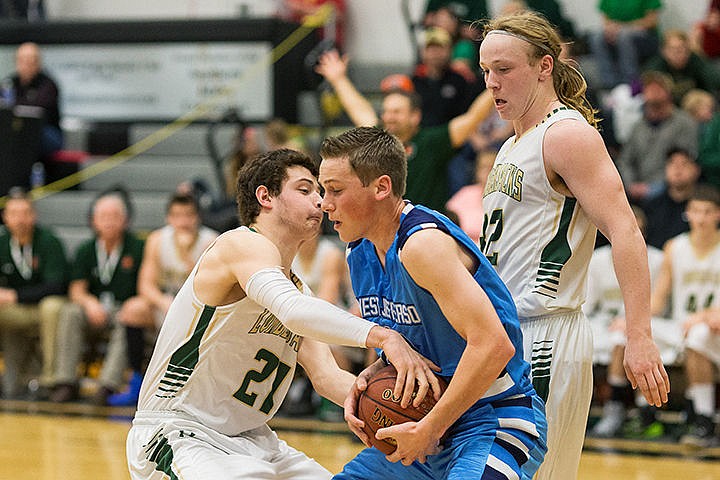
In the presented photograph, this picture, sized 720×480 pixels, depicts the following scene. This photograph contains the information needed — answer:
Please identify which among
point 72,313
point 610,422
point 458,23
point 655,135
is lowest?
point 610,422

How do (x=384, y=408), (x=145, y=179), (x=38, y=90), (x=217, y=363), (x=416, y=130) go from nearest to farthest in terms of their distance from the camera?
(x=384, y=408)
(x=217, y=363)
(x=416, y=130)
(x=38, y=90)
(x=145, y=179)

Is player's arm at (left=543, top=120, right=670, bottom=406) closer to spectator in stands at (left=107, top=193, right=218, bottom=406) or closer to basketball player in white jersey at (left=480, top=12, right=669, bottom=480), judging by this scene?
basketball player in white jersey at (left=480, top=12, right=669, bottom=480)

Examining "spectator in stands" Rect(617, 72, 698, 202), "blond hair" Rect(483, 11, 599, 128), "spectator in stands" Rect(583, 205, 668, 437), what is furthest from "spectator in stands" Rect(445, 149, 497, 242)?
"blond hair" Rect(483, 11, 599, 128)

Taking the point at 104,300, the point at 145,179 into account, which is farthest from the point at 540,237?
the point at 145,179

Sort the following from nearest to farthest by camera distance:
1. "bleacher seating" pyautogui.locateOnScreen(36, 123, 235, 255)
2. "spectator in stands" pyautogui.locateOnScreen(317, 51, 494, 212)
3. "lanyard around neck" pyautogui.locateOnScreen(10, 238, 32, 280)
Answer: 1. "spectator in stands" pyautogui.locateOnScreen(317, 51, 494, 212)
2. "lanyard around neck" pyautogui.locateOnScreen(10, 238, 32, 280)
3. "bleacher seating" pyautogui.locateOnScreen(36, 123, 235, 255)

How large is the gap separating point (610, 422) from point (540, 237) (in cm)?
444

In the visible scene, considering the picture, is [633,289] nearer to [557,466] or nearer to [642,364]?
[642,364]

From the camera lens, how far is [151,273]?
30.9 ft

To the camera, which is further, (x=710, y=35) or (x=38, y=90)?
(x=38, y=90)

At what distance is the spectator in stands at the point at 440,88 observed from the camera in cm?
1001

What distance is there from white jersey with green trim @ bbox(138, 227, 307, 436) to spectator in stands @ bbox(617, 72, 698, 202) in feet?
19.9

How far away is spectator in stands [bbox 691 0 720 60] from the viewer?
11.0 m

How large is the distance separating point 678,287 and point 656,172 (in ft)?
5.57

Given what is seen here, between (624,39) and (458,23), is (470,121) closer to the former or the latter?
(624,39)
